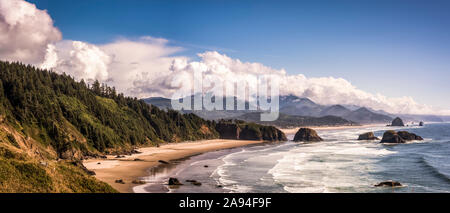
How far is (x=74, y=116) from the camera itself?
300ft

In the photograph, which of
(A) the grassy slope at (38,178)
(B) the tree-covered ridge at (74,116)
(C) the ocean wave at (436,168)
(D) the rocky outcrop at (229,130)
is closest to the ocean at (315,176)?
(C) the ocean wave at (436,168)

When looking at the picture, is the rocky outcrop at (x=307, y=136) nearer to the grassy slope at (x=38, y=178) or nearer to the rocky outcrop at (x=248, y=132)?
the rocky outcrop at (x=248, y=132)

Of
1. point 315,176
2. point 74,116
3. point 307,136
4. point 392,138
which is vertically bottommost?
point 315,176

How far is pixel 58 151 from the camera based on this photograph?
234 feet

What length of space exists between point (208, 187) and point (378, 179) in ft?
88.5

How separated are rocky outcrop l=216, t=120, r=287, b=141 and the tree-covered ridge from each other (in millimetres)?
24983

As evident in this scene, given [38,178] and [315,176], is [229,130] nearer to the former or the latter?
[315,176]

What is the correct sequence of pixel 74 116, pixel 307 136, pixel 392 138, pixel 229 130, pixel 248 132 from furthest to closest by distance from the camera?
pixel 229 130 → pixel 248 132 → pixel 307 136 → pixel 392 138 → pixel 74 116

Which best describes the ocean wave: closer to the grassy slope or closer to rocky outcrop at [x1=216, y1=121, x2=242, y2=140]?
the grassy slope

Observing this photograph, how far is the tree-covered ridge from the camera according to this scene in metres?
72.8

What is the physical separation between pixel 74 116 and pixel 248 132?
99.0 meters

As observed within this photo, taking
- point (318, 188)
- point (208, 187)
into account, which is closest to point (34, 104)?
point (208, 187)

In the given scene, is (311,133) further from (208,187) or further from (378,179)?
(208,187)

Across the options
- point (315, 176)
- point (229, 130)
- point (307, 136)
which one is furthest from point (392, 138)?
point (315, 176)
